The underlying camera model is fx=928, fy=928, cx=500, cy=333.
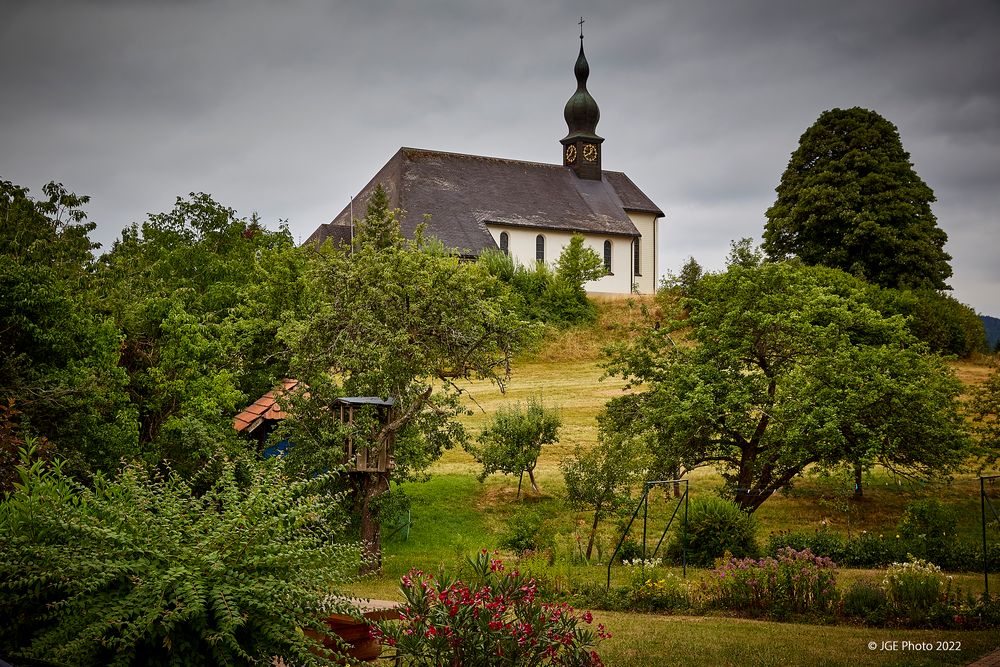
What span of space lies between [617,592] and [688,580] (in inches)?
54.1

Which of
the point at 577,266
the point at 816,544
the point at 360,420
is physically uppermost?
the point at 577,266

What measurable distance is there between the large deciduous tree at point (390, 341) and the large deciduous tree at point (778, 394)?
153 inches

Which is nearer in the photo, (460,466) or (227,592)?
(227,592)

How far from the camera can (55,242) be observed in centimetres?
2203

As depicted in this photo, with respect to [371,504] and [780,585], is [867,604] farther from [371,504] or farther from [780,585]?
[371,504]

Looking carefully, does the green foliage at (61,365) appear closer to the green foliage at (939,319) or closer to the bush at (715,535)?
the bush at (715,535)

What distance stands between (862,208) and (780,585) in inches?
1430

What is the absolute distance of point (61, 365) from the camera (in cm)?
1866

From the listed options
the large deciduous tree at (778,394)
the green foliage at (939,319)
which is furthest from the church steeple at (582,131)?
the large deciduous tree at (778,394)

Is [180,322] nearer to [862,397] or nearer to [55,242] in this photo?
[55,242]

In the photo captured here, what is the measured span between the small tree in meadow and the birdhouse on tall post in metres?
3.80

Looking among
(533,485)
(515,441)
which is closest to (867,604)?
(515,441)

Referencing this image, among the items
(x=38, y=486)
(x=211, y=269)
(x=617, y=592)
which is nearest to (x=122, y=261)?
(x=211, y=269)

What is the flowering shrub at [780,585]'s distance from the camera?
13.0m
